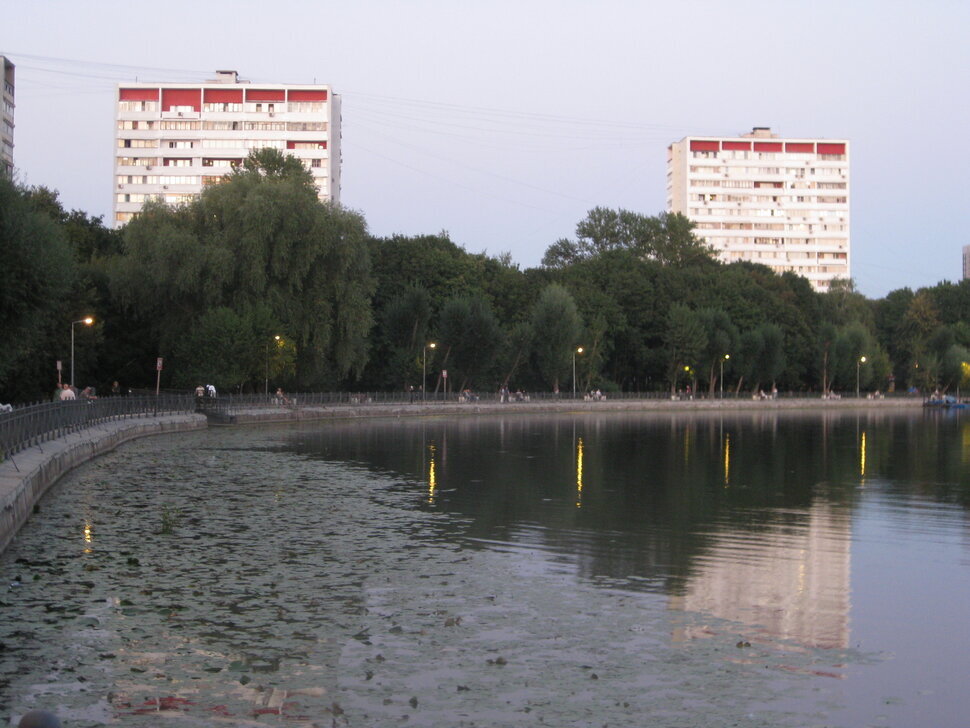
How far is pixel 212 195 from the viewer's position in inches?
2891

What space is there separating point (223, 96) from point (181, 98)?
5298mm

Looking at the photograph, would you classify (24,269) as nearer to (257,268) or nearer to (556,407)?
(257,268)

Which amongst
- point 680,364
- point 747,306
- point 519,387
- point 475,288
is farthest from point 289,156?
point 747,306

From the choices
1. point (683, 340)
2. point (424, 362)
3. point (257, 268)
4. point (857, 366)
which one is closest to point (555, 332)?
point (424, 362)

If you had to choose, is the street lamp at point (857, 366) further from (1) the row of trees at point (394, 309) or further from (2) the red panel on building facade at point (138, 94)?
(2) the red panel on building facade at point (138, 94)

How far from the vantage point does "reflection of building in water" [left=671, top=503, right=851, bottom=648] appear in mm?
13898

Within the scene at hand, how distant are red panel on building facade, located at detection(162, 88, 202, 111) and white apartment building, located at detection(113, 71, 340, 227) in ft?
0.42

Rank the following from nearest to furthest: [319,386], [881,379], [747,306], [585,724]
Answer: [585,724] → [319,386] → [747,306] → [881,379]

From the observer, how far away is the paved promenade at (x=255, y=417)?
22719 mm

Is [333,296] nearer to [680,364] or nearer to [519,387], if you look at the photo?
[519,387]

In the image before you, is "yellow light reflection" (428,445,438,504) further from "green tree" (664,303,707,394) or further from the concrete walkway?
"green tree" (664,303,707,394)

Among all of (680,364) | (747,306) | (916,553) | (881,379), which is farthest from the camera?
(881,379)

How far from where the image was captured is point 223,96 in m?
148

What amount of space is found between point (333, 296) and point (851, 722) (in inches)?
2565
